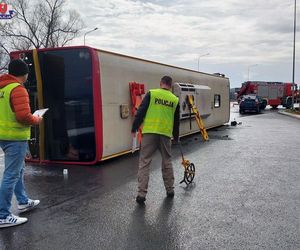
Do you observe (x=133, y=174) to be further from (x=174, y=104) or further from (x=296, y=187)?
(x=296, y=187)

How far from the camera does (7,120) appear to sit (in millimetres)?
5012

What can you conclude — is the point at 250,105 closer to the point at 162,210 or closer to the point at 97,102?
the point at 97,102

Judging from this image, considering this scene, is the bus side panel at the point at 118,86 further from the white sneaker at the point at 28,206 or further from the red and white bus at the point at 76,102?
the white sneaker at the point at 28,206

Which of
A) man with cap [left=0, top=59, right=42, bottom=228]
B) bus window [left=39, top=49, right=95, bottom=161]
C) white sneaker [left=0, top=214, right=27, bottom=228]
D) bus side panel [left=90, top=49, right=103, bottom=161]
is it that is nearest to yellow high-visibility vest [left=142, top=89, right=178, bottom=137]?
man with cap [left=0, top=59, right=42, bottom=228]

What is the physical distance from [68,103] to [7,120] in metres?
4.17

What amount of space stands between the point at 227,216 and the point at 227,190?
1.47 m

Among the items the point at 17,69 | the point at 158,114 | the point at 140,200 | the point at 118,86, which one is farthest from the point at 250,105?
the point at 17,69

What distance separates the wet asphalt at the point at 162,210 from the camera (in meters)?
4.49

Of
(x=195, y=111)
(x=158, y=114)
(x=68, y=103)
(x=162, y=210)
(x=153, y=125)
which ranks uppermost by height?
(x=68, y=103)

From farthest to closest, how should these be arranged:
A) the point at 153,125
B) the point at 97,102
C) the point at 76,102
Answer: the point at 76,102 < the point at 97,102 < the point at 153,125

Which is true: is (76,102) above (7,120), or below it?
above

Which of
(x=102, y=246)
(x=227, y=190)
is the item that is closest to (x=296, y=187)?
(x=227, y=190)

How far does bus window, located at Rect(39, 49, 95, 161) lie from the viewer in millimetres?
9000

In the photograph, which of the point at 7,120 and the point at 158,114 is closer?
the point at 7,120
